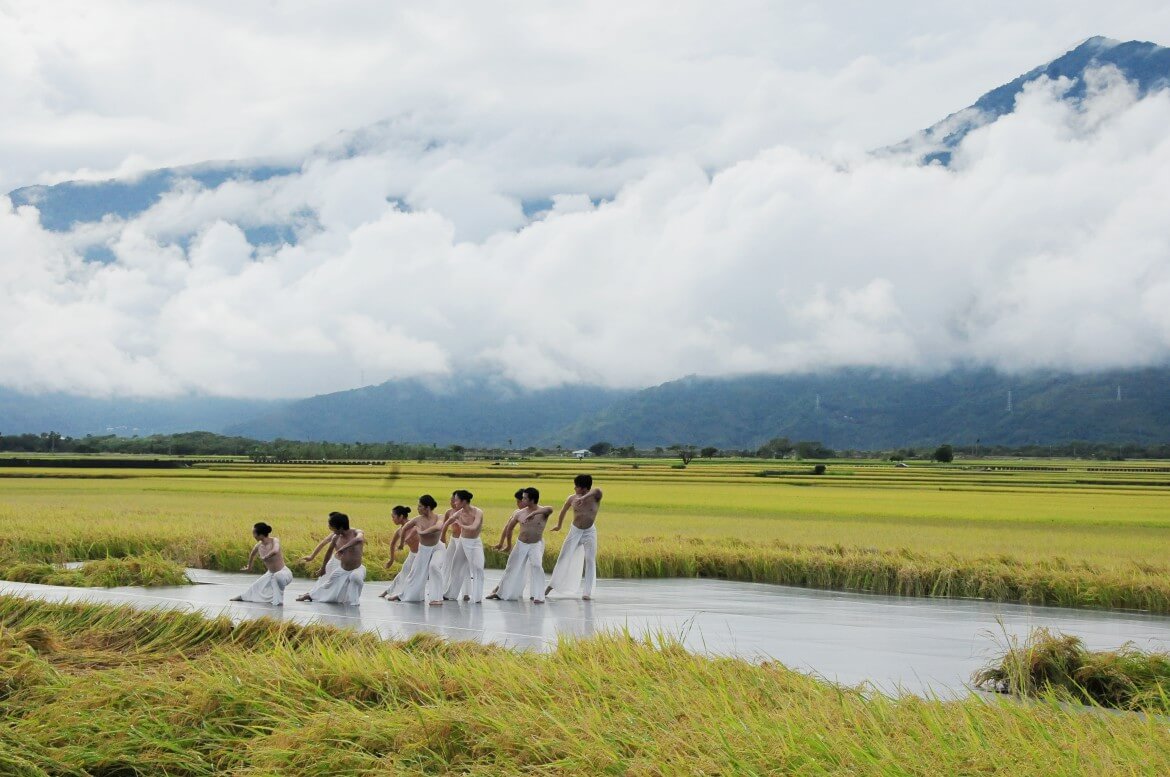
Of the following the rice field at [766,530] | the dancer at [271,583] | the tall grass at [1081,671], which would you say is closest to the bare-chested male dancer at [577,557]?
the dancer at [271,583]

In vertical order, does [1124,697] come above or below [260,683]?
below

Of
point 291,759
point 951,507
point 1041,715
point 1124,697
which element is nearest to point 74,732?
point 291,759

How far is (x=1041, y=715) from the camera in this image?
7832 mm

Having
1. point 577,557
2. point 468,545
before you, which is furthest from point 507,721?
point 577,557

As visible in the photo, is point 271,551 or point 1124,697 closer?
point 1124,697

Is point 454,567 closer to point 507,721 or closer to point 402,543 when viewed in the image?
point 402,543

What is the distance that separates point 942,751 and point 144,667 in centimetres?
777

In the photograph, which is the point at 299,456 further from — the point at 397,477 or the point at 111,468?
the point at 397,477

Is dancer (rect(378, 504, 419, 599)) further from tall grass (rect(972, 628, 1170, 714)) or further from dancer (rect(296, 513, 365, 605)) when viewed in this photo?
tall grass (rect(972, 628, 1170, 714))

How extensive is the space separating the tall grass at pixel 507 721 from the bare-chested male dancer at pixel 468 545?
7.33 m

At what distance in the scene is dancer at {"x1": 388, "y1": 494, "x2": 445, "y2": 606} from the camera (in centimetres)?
1848

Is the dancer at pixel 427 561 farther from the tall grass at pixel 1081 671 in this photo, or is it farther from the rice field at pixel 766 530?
the tall grass at pixel 1081 671

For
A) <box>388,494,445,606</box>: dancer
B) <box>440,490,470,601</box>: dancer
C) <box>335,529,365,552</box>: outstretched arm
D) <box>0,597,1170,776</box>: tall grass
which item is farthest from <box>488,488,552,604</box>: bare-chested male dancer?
<box>0,597,1170,776</box>: tall grass

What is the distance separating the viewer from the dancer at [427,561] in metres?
18.5
